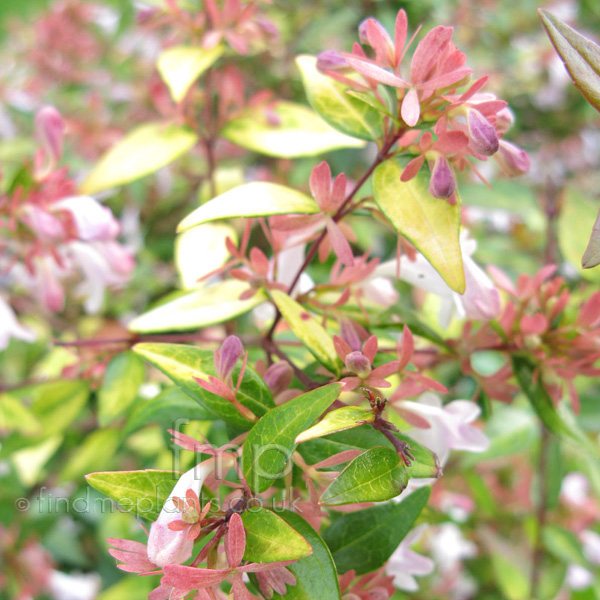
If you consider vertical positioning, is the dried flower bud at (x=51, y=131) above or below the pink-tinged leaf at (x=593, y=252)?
below

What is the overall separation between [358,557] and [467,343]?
0.79ft

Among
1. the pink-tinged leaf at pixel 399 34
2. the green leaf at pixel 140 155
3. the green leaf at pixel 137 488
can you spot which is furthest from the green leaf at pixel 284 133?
the green leaf at pixel 137 488

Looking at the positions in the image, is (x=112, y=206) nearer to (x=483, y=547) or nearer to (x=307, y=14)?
(x=307, y=14)

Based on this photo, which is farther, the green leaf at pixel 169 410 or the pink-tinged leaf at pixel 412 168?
the green leaf at pixel 169 410

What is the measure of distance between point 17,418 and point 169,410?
36 cm

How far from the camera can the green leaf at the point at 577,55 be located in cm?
42

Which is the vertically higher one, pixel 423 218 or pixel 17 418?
pixel 423 218

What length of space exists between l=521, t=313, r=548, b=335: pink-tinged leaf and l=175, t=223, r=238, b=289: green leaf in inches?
13.6

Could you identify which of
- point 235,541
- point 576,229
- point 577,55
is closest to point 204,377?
point 235,541

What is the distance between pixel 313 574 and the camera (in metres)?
0.40

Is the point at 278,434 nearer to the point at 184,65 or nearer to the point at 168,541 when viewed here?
the point at 168,541

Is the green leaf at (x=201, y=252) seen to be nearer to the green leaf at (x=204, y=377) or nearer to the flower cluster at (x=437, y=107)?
the green leaf at (x=204, y=377)

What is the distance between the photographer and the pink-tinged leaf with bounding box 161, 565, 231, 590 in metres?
0.35

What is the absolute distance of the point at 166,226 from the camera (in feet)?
4.69
